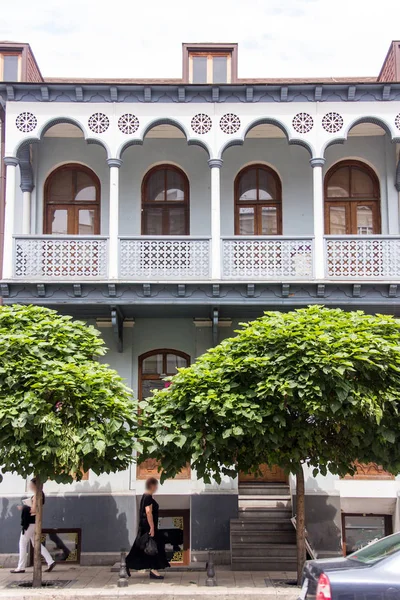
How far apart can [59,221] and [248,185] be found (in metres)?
4.55

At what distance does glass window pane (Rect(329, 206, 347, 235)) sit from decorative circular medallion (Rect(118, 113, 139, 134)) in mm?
4975

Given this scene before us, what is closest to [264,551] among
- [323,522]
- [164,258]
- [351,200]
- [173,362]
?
[323,522]

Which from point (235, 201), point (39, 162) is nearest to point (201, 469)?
point (235, 201)

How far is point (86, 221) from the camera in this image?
61.1 feet

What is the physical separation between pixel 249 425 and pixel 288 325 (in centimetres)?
172

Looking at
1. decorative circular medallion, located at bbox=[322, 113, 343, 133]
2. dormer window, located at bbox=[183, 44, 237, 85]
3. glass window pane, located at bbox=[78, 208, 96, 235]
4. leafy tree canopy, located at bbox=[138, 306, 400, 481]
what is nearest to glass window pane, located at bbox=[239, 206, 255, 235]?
decorative circular medallion, located at bbox=[322, 113, 343, 133]

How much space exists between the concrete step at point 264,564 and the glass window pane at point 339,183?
8382 millimetres

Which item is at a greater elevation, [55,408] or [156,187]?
[156,187]

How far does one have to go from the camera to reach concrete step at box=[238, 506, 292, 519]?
1662 centimetres

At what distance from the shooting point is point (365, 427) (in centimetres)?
1254

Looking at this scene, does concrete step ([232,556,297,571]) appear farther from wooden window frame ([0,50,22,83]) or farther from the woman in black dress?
wooden window frame ([0,50,22,83])

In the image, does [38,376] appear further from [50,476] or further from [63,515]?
[63,515]

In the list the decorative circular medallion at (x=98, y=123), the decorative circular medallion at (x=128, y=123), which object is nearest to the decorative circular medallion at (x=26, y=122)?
the decorative circular medallion at (x=98, y=123)

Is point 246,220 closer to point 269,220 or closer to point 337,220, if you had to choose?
point 269,220
